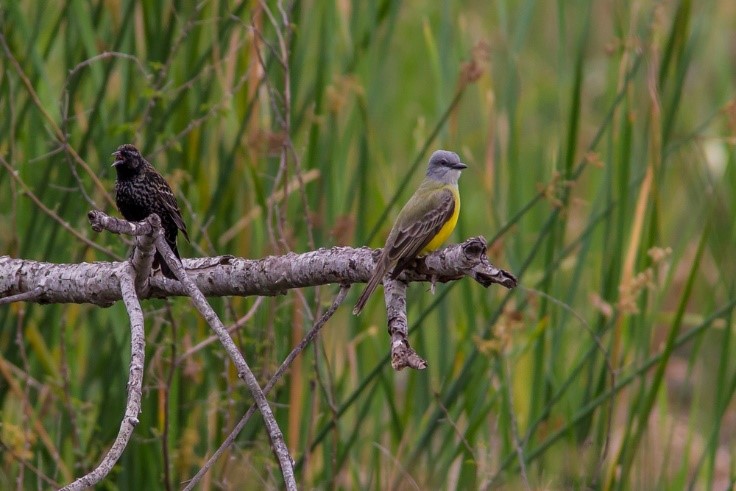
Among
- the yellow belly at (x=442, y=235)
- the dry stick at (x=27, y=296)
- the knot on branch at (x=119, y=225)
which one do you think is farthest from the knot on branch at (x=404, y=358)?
the yellow belly at (x=442, y=235)

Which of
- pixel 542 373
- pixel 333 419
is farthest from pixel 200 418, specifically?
pixel 542 373

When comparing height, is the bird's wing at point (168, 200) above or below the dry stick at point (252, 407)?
above

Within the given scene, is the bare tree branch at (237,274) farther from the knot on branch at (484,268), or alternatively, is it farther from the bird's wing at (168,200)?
the bird's wing at (168,200)

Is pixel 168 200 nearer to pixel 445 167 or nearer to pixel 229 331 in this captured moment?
pixel 229 331

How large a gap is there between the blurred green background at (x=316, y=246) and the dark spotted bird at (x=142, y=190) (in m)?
0.12

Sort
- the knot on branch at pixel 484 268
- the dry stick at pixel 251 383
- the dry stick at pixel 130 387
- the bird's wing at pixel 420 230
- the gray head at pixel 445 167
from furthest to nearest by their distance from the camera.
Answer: the gray head at pixel 445 167 → the bird's wing at pixel 420 230 → the knot on branch at pixel 484 268 → the dry stick at pixel 251 383 → the dry stick at pixel 130 387

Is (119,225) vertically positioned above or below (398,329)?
A: above

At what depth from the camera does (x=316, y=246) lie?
4078mm

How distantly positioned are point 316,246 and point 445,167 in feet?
1.90

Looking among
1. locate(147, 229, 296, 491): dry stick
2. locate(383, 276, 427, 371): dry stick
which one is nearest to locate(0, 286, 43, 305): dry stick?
locate(147, 229, 296, 491): dry stick

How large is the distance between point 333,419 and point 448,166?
3.54ft

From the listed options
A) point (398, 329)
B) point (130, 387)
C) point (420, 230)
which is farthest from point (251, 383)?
point (420, 230)

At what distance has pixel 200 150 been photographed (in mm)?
4055

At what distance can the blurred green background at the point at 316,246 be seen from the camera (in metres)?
3.81
